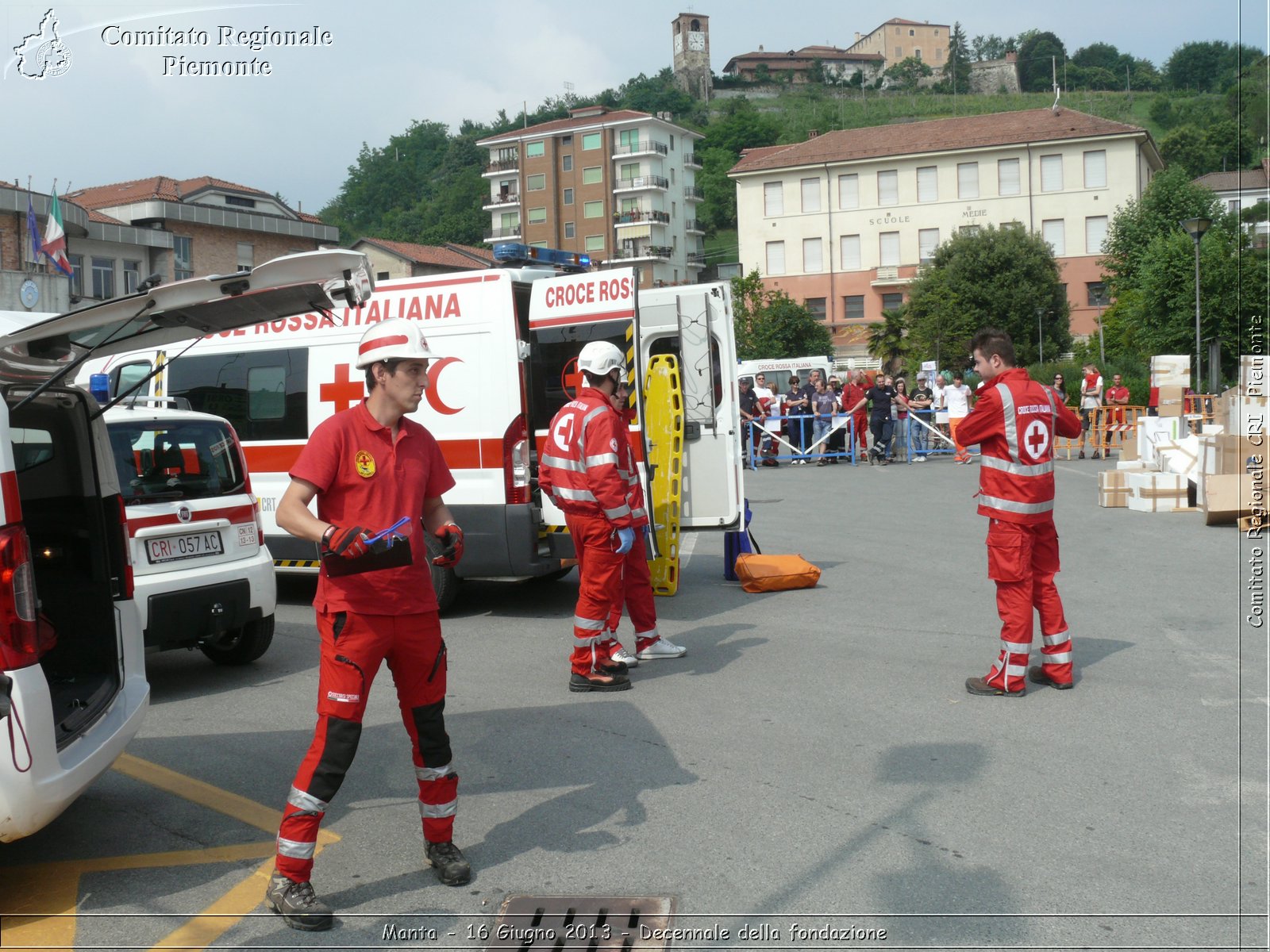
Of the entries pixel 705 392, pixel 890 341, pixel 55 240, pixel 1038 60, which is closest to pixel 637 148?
pixel 890 341

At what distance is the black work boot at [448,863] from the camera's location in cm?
421

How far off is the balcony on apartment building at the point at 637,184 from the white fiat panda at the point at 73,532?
312ft

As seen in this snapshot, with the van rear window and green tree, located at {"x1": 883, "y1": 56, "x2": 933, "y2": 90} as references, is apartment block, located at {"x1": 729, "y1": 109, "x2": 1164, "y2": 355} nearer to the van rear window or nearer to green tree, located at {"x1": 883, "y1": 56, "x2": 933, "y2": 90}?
the van rear window

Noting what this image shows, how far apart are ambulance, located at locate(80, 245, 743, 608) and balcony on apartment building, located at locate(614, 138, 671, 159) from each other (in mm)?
89641

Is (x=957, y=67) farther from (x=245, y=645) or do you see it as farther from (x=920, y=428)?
(x=245, y=645)

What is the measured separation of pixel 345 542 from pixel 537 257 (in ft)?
21.6

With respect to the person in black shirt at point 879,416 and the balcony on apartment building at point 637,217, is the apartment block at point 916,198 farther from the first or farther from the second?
the person in black shirt at point 879,416

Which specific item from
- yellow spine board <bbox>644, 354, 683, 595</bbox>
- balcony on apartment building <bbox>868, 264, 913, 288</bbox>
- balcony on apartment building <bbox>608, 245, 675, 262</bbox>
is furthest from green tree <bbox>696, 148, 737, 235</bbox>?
yellow spine board <bbox>644, 354, 683, 595</bbox>

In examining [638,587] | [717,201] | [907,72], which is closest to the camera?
[638,587]

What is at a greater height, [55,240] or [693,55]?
[693,55]

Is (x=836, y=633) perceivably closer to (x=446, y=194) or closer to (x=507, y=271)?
(x=507, y=271)

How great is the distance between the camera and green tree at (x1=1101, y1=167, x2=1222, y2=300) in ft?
187

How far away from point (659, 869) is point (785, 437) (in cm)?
2274

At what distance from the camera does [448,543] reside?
437cm
